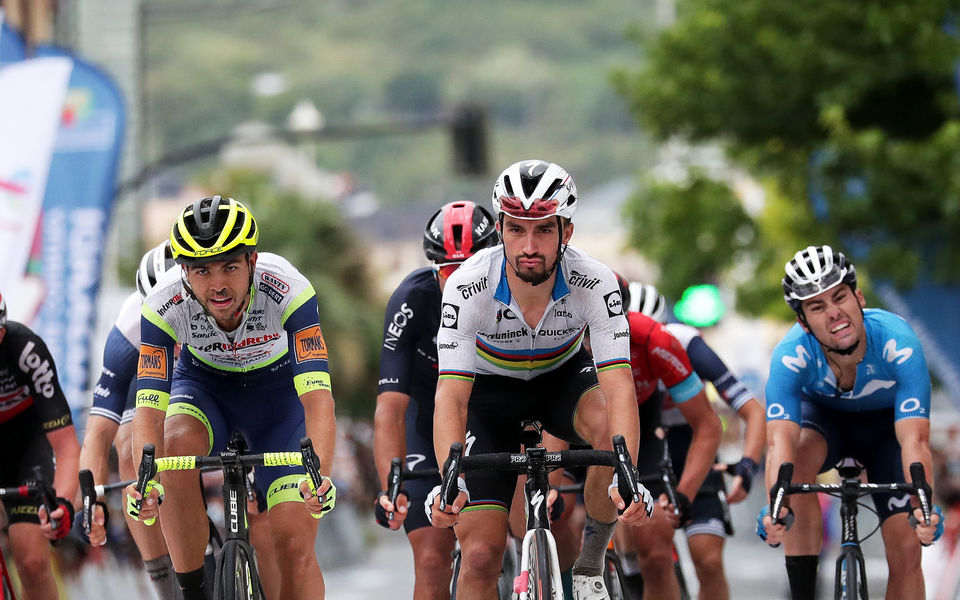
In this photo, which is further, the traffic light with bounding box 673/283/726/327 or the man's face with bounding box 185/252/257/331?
the traffic light with bounding box 673/283/726/327

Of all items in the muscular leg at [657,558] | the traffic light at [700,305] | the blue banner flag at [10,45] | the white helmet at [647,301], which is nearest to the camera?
the muscular leg at [657,558]

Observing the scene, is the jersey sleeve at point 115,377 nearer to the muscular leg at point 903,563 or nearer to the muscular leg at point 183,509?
the muscular leg at point 183,509

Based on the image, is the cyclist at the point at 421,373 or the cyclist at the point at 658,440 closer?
the cyclist at the point at 421,373

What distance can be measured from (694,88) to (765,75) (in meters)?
1.40

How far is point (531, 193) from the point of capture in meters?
6.78

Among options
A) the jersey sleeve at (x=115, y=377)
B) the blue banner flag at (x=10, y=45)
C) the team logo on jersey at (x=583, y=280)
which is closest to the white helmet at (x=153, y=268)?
the jersey sleeve at (x=115, y=377)

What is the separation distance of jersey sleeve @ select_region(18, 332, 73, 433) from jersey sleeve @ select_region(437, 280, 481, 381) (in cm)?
258

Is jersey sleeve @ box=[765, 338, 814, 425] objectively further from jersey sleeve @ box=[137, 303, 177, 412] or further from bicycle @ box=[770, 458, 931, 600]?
jersey sleeve @ box=[137, 303, 177, 412]

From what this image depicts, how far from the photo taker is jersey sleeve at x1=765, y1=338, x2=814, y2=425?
7812 millimetres

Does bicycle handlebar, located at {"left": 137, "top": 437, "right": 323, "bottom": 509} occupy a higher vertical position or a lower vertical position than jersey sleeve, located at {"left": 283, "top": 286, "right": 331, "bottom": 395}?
lower

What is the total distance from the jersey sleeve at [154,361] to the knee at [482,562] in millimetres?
1621

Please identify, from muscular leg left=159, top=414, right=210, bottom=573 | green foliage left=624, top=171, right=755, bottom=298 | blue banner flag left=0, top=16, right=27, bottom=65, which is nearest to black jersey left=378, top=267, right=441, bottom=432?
muscular leg left=159, top=414, right=210, bottom=573

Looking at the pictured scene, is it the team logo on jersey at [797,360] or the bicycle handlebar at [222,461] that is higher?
the team logo on jersey at [797,360]

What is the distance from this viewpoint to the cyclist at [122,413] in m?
7.75
